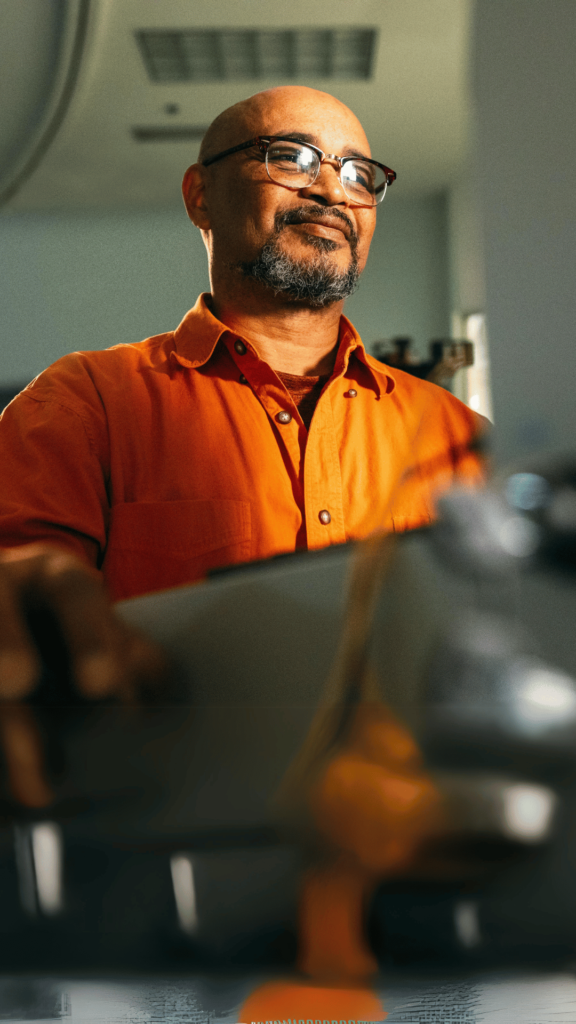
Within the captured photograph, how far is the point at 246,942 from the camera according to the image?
0.27 meters

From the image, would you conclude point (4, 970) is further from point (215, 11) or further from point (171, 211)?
point (215, 11)

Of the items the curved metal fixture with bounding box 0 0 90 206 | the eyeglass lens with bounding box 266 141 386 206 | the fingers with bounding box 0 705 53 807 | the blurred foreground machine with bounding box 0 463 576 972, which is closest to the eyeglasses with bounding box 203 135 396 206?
the eyeglass lens with bounding box 266 141 386 206

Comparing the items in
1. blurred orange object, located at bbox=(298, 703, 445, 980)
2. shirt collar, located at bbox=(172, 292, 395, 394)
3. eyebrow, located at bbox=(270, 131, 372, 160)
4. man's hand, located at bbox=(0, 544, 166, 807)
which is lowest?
blurred orange object, located at bbox=(298, 703, 445, 980)

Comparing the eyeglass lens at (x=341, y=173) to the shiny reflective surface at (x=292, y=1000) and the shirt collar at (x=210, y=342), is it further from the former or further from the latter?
the shiny reflective surface at (x=292, y=1000)

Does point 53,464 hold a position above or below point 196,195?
below

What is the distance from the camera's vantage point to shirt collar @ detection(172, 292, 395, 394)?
453 mm

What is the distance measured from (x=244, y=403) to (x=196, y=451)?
5 cm

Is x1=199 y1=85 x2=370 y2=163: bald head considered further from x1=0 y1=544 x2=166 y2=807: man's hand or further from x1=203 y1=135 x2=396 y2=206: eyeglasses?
x1=0 y1=544 x2=166 y2=807: man's hand

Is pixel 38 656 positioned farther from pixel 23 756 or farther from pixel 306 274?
pixel 306 274

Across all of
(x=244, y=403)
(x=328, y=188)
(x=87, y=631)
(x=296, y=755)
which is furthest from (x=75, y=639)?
(x=328, y=188)

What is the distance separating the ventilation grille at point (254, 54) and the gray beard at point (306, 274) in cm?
10

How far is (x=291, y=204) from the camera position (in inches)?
18.1

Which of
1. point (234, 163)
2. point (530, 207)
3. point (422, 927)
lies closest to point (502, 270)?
point (530, 207)

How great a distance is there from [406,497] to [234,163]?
0.25m
